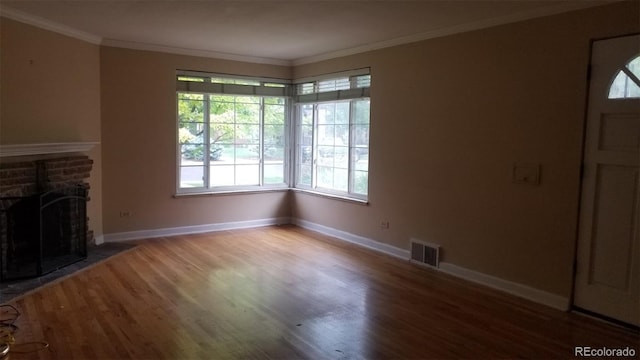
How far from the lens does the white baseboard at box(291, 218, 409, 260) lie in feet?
17.7

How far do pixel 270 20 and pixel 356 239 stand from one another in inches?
112

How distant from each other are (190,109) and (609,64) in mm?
4682

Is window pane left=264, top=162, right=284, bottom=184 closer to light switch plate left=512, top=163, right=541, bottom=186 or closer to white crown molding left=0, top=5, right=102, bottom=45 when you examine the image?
white crown molding left=0, top=5, right=102, bottom=45

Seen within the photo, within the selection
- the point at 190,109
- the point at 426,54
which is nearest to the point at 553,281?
the point at 426,54

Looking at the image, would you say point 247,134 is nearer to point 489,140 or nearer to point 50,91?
point 50,91

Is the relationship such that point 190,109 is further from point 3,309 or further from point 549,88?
point 549,88

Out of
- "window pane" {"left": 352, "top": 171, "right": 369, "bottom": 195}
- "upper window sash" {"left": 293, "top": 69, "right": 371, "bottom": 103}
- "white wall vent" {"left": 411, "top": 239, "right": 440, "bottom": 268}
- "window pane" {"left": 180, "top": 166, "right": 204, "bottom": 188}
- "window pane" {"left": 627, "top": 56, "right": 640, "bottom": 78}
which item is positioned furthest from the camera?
"window pane" {"left": 180, "top": 166, "right": 204, "bottom": 188}

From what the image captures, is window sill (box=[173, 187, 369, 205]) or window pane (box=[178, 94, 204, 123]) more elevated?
window pane (box=[178, 94, 204, 123])

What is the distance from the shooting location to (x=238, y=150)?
6691 mm

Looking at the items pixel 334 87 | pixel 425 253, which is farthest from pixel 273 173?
pixel 425 253

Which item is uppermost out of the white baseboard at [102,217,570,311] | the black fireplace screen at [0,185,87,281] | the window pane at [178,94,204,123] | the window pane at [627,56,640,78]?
the window pane at [627,56,640,78]

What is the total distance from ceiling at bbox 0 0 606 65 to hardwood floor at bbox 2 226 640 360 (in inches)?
93.5

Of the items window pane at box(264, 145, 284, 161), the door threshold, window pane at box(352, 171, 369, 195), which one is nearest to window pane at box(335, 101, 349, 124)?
window pane at box(352, 171, 369, 195)

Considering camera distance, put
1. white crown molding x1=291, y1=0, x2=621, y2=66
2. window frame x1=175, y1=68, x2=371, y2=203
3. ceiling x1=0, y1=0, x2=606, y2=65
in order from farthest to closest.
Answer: window frame x1=175, y1=68, x2=371, y2=203 < ceiling x1=0, y1=0, x2=606, y2=65 < white crown molding x1=291, y1=0, x2=621, y2=66
